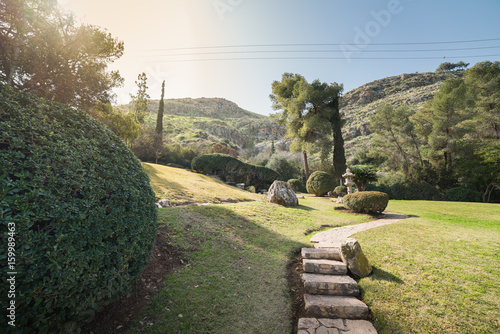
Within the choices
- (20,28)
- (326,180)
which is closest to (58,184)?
(20,28)

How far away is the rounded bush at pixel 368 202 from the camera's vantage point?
9133 millimetres

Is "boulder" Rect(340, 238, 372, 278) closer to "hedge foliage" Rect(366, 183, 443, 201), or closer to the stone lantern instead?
the stone lantern

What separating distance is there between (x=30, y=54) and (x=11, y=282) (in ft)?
36.8

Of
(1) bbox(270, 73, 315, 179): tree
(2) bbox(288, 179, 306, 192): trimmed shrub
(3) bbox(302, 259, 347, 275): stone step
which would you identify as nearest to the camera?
(3) bbox(302, 259, 347, 275): stone step

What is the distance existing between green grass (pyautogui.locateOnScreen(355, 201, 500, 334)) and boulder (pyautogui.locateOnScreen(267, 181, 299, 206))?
488cm

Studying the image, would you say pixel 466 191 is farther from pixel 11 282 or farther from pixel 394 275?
pixel 11 282

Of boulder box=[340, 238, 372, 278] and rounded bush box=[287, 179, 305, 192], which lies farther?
rounded bush box=[287, 179, 305, 192]

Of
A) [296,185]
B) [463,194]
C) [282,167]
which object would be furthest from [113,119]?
[463,194]

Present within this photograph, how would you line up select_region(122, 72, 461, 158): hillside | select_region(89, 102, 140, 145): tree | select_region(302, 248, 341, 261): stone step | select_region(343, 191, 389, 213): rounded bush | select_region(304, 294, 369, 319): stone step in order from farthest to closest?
select_region(122, 72, 461, 158): hillside → select_region(89, 102, 140, 145): tree → select_region(343, 191, 389, 213): rounded bush → select_region(302, 248, 341, 261): stone step → select_region(304, 294, 369, 319): stone step

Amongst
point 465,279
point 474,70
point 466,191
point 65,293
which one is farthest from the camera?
point 474,70

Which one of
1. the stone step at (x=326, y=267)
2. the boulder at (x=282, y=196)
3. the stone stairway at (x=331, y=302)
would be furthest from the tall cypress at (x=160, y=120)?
the stone stairway at (x=331, y=302)

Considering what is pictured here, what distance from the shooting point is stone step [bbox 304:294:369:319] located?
2.86 m

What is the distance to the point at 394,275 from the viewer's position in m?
3.55

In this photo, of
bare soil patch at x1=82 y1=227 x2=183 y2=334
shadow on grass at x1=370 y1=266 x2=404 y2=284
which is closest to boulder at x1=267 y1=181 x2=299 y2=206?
shadow on grass at x1=370 y1=266 x2=404 y2=284
